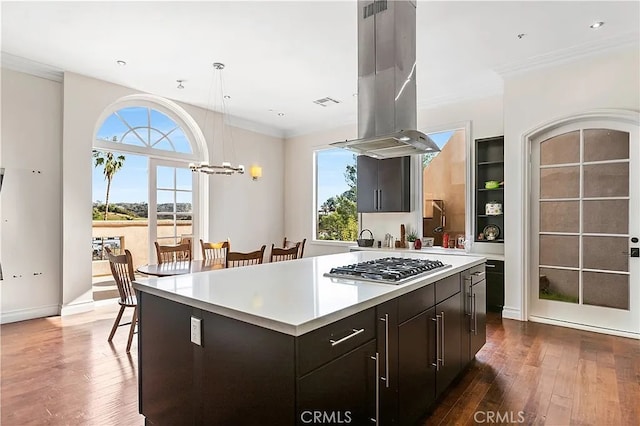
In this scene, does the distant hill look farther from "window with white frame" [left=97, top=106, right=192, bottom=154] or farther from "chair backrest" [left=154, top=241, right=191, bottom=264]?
"chair backrest" [left=154, top=241, right=191, bottom=264]

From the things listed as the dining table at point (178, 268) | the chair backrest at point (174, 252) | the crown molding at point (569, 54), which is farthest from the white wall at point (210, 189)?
the crown molding at point (569, 54)

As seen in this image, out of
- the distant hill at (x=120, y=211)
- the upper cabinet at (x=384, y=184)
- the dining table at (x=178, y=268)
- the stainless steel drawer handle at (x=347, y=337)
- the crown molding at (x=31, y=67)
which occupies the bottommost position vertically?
the dining table at (x=178, y=268)

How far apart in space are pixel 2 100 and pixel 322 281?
14.6 ft

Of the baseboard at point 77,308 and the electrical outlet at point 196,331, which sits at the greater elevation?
the electrical outlet at point 196,331

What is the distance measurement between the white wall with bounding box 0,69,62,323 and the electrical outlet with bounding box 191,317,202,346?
384cm

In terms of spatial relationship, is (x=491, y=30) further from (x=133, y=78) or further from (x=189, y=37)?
(x=133, y=78)

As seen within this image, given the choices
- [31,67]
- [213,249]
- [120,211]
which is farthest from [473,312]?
[120,211]

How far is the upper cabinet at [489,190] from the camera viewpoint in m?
4.65

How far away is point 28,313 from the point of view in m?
4.16

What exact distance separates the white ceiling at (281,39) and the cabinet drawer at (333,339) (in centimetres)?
264

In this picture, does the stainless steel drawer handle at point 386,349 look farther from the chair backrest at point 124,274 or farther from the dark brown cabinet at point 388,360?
the chair backrest at point 124,274

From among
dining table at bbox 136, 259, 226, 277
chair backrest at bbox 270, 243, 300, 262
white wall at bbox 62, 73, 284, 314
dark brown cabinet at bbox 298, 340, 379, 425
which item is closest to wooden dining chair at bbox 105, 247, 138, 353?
dining table at bbox 136, 259, 226, 277

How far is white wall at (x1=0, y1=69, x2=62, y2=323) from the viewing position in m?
4.02

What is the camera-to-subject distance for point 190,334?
1622 millimetres
